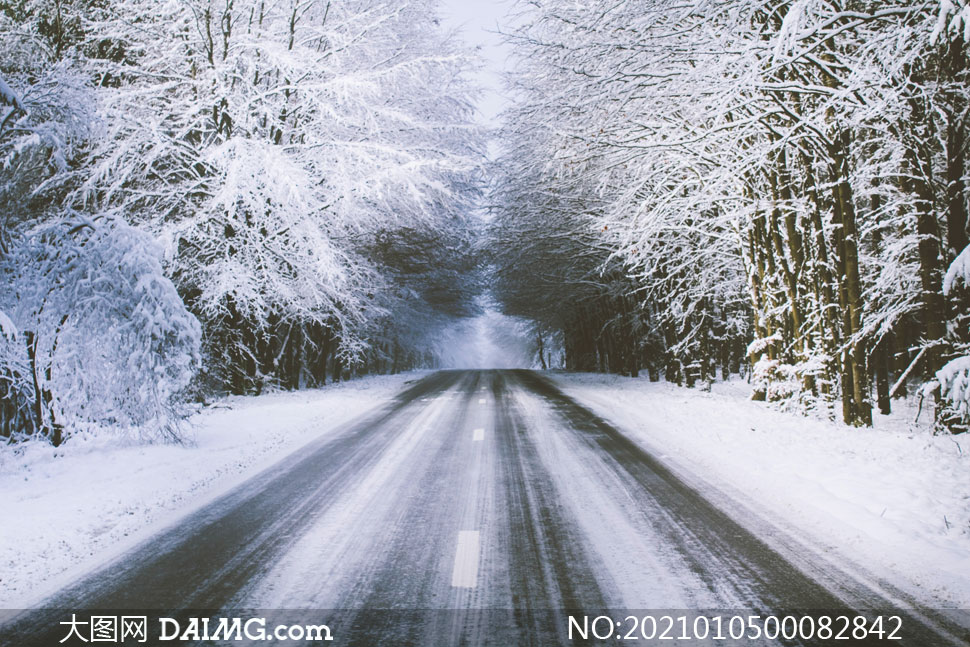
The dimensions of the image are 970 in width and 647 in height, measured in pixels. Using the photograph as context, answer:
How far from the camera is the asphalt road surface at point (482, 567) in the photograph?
328 cm

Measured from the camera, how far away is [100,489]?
6.41 meters

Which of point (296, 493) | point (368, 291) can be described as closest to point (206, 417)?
point (296, 493)

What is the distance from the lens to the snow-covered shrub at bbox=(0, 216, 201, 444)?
292 inches

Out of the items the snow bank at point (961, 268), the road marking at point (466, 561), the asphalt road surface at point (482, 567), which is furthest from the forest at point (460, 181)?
the road marking at point (466, 561)

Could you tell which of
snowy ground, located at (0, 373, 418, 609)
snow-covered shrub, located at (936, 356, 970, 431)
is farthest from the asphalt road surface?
snow-covered shrub, located at (936, 356, 970, 431)

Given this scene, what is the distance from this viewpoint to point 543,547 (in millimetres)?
4512

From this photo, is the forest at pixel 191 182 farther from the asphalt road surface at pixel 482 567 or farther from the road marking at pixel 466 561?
the road marking at pixel 466 561

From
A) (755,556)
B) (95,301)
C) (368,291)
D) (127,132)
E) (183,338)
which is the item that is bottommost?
(755,556)

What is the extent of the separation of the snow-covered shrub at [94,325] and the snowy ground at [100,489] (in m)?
0.72

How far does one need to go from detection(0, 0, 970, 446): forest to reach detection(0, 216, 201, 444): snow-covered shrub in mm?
35

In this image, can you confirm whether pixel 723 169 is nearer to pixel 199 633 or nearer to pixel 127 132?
pixel 199 633

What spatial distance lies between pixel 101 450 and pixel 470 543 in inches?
271

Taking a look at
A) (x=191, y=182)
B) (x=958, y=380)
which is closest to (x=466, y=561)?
(x=958, y=380)

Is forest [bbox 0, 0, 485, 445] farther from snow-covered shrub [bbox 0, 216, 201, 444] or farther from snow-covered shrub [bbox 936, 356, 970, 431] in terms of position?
snow-covered shrub [bbox 936, 356, 970, 431]
